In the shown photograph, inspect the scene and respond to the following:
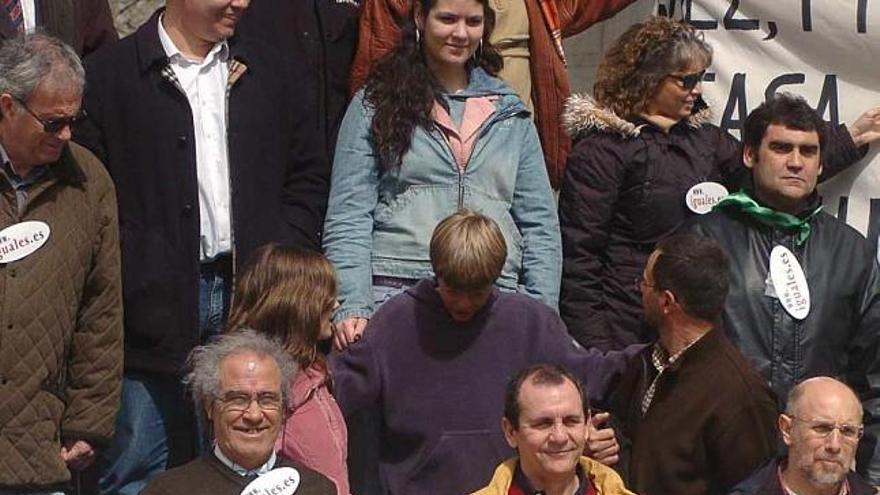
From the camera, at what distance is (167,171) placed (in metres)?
5.73

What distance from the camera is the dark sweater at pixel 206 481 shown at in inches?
192

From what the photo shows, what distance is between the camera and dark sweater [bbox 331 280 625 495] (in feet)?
17.8

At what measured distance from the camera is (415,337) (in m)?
5.51

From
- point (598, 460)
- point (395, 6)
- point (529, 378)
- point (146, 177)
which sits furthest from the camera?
point (395, 6)

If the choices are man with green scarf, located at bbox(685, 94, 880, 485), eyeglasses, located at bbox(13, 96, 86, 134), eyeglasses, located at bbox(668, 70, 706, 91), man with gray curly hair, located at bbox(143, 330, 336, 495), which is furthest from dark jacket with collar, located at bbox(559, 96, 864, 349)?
eyeglasses, located at bbox(13, 96, 86, 134)

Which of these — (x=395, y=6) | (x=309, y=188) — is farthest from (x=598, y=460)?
(x=395, y=6)

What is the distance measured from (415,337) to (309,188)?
2.47 feet

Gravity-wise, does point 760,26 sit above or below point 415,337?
above

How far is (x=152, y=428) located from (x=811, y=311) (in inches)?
78.3

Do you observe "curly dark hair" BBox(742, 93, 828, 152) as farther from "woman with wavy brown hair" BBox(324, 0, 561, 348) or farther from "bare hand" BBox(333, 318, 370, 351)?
"bare hand" BBox(333, 318, 370, 351)

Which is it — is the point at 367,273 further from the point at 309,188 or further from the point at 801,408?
the point at 801,408

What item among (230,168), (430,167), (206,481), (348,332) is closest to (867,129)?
(430,167)

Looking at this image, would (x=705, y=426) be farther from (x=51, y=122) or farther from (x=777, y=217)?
(x=51, y=122)

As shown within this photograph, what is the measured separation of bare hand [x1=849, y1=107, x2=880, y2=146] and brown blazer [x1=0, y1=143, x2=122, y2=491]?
254 cm
